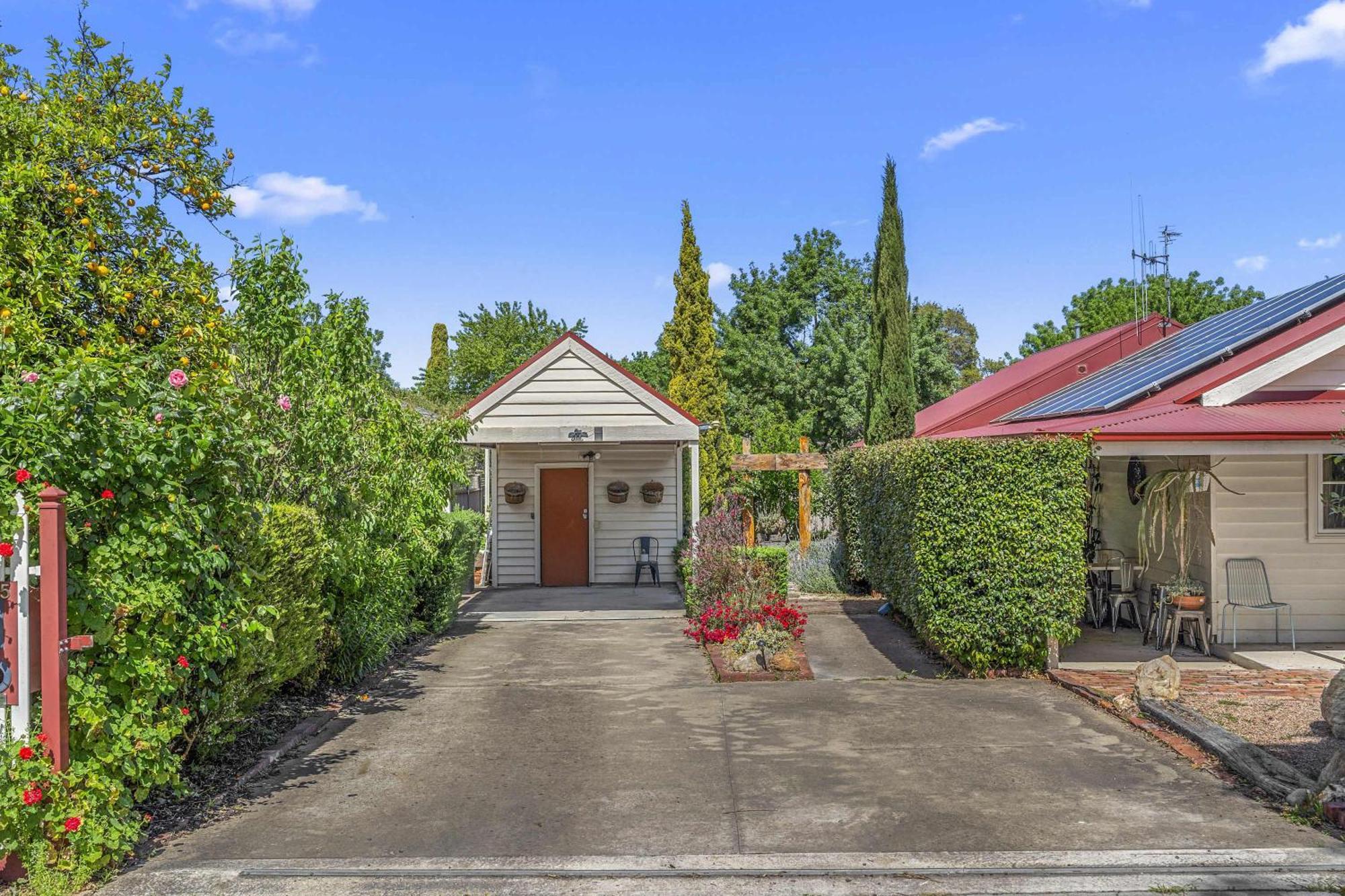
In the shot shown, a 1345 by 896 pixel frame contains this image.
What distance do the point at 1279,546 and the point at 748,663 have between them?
20.5ft

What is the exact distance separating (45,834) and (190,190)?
463 cm

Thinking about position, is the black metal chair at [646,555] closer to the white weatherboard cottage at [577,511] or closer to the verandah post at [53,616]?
the white weatherboard cottage at [577,511]

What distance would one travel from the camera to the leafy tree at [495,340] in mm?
36750

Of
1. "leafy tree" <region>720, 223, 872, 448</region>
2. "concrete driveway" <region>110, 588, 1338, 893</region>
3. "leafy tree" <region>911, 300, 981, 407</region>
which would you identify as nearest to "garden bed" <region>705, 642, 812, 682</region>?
"concrete driveway" <region>110, 588, 1338, 893</region>

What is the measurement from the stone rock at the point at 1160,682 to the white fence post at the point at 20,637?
7913 mm

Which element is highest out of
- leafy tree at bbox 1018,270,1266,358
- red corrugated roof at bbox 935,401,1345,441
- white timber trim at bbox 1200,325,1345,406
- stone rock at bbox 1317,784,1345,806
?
leafy tree at bbox 1018,270,1266,358

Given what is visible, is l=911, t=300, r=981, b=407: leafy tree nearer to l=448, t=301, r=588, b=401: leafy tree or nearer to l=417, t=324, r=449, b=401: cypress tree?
l=448, t=301, r=588, b=401: leafy tree

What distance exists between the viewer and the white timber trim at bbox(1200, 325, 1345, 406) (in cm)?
1065

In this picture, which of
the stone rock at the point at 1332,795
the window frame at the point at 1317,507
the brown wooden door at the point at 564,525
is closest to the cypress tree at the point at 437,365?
the brown wooden door at the point at 564,525

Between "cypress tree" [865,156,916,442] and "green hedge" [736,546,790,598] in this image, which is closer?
"green hedge" [736,546,790,598]

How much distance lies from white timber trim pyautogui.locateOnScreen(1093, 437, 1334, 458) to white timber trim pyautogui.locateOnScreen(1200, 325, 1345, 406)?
128cm

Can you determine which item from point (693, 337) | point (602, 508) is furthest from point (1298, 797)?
point (693, 337)

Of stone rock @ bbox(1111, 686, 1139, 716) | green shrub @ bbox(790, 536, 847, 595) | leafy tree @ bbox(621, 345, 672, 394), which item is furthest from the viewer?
leafy tree @ bbox(621, 345, 672, 394)

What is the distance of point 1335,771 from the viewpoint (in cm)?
563
